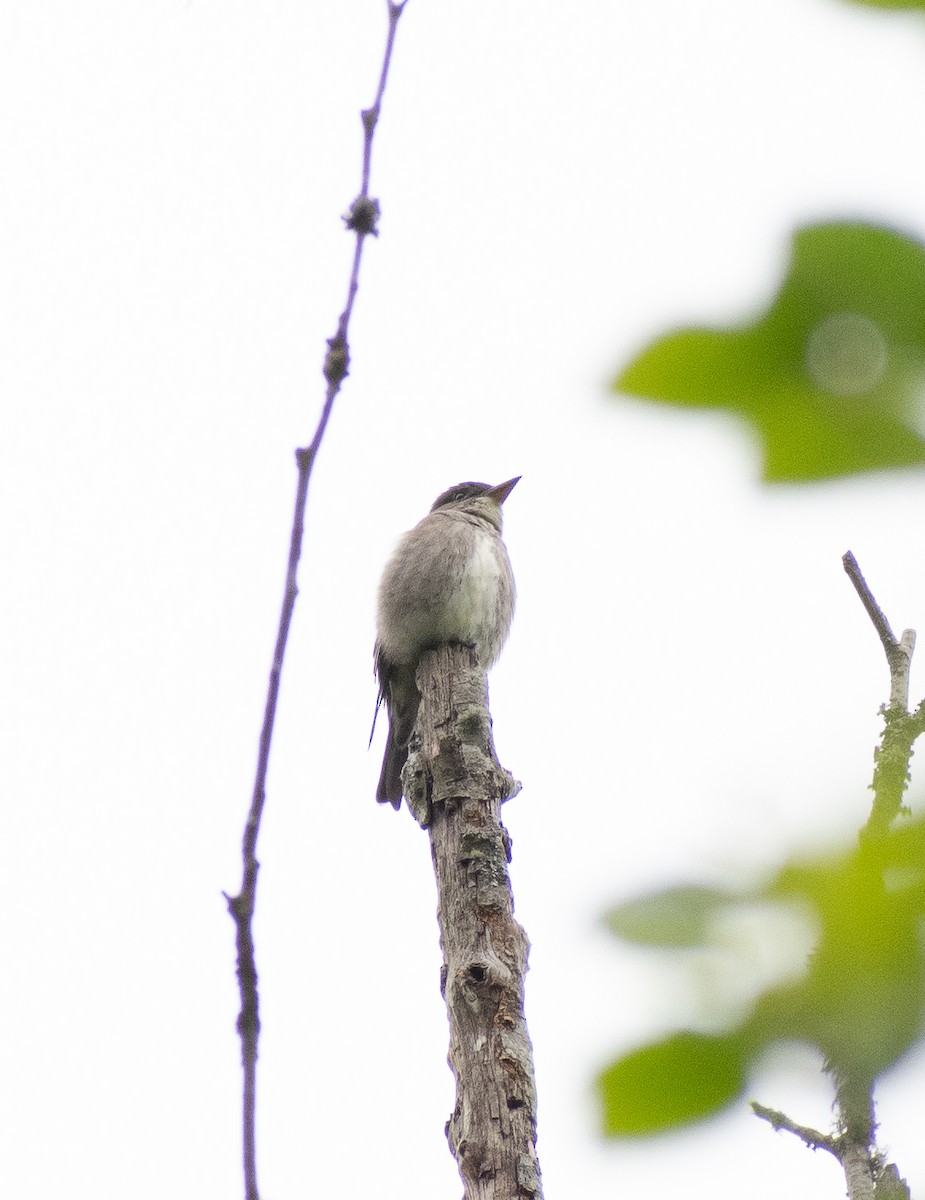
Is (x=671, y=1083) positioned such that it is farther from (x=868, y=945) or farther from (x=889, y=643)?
(x=889, y=643)

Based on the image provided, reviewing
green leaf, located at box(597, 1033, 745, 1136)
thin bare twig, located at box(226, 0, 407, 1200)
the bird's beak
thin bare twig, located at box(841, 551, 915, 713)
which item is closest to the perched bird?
the bird's beak

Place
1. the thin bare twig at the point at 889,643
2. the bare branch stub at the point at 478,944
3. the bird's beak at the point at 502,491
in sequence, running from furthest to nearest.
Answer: the bird's beak at the point at 502,491 < the bare branch stub at the point at 478,944 < the thin bare twig at the point at 889,643

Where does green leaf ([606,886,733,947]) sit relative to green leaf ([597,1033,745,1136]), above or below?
above

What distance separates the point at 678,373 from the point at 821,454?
2.7 inches

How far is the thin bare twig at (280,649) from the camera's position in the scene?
1.02 meters

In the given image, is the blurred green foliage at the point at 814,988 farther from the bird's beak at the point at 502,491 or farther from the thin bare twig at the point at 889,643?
the bird's beak at the point at 502,491

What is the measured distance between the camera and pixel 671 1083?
0.60 m

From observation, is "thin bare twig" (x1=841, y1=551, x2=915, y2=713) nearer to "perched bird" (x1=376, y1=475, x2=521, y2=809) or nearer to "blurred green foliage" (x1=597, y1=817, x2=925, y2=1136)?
"blurred green foliage" (x1=597, y1=817, x2=925, y2=1136)

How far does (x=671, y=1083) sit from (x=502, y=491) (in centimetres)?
705

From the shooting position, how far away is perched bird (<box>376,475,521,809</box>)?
18.5 ft

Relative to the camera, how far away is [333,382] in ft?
3.65

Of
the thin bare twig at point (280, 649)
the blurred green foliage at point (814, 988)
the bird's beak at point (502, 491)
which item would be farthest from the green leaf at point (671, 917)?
the bird's beak at point (502, 491)

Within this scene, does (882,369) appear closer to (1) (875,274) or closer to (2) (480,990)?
(1) (875,274)

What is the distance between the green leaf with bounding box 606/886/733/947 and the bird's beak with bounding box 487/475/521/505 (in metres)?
7.00
